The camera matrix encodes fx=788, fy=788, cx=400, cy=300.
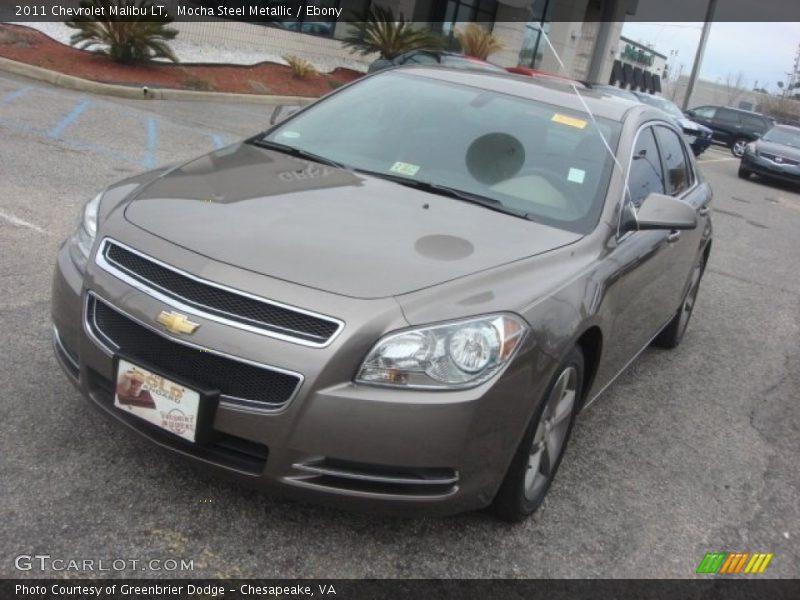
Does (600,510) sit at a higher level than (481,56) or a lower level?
lower

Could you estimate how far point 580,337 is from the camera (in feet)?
9.85

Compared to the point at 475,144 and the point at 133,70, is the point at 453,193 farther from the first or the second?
the point at 133,70

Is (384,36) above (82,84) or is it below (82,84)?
above

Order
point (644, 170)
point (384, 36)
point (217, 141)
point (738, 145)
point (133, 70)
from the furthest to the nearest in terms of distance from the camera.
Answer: point (738, 145)
point (384, 36)
point (133, 70)
point (217, 141)
point (644, 170)

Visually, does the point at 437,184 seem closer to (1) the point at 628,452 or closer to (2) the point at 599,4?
(1) the point at 628,452

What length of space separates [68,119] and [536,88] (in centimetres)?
762

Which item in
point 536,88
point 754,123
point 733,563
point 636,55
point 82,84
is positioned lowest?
point 733,563

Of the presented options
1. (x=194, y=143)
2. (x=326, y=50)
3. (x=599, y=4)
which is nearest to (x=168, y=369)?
(x=194, y=143)

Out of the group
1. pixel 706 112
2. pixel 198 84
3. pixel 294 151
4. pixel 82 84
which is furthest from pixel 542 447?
pixel 706 112

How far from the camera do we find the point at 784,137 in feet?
67.1

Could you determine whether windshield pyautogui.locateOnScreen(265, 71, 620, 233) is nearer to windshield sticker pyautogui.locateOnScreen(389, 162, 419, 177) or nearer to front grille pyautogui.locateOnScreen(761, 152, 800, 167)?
windshield sticker pyautogui.locateOnScreen(389, 162, 419, 177)

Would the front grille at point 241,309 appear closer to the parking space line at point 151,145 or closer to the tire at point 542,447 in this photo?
the tire at point 542,447

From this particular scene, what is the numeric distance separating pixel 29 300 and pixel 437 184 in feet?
7.99

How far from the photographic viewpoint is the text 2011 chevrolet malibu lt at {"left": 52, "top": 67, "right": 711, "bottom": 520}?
240 cm
